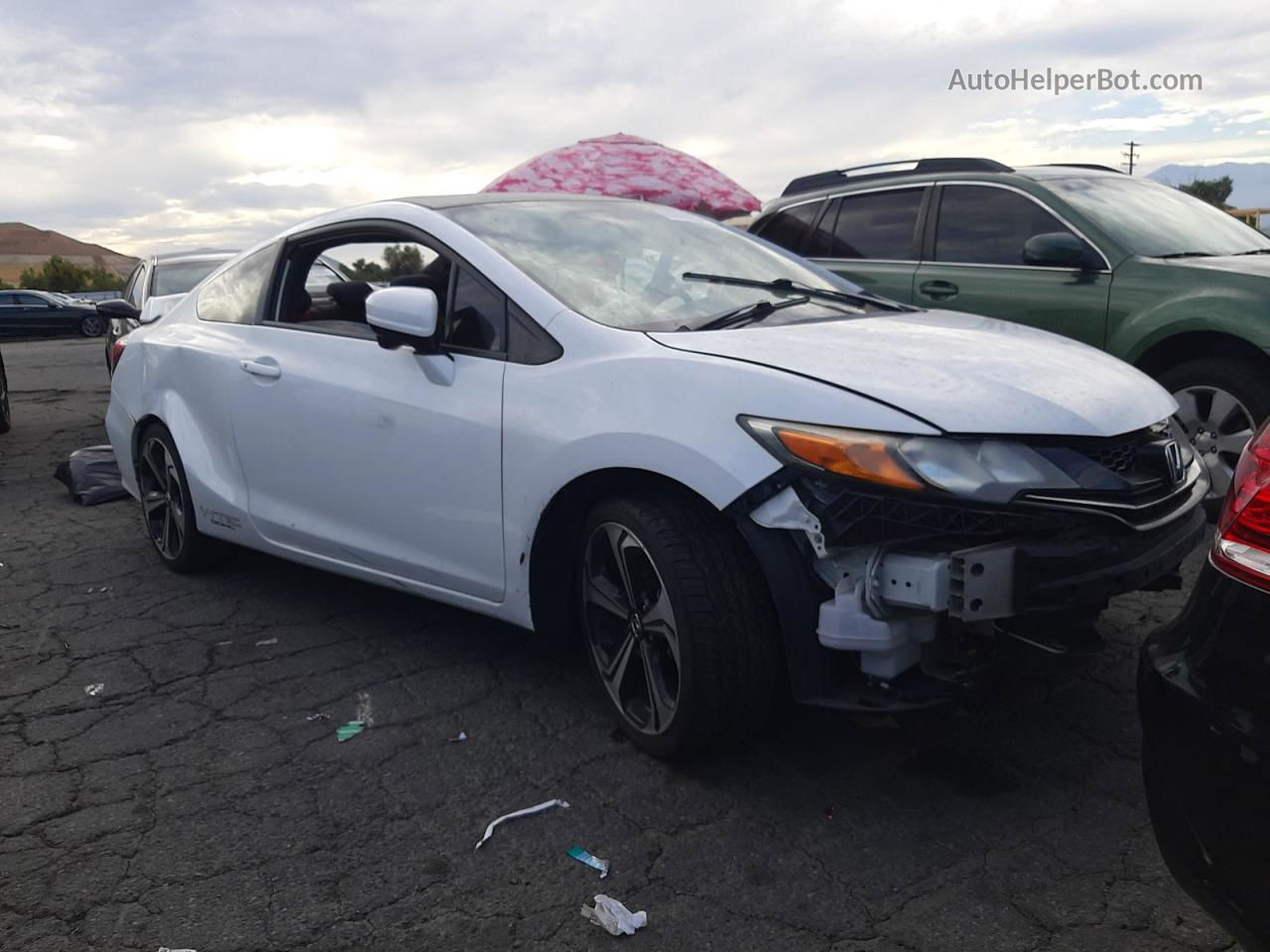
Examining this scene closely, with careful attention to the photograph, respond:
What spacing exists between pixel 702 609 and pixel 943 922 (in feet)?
2.81

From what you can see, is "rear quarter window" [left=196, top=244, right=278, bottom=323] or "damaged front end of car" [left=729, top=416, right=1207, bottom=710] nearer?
"damaged front end of car" [left=729, top=416, right=1207, bottom=710]

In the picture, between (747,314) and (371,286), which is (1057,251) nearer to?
(747,314)

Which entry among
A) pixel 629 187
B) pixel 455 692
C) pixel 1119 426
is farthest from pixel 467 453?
pixel 629 187

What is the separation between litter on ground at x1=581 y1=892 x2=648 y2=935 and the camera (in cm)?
240

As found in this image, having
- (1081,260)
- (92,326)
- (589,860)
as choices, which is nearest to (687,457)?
(589,860)

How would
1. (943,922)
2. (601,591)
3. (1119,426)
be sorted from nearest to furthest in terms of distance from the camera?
1. (943,922)
2. (1119,426)
3. (601,591)

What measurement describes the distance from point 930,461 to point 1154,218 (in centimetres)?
418

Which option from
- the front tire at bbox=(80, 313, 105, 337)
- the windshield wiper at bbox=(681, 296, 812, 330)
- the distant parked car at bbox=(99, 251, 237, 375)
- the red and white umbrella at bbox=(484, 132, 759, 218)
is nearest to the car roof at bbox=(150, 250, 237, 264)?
the distant parked car at bbox=(99, 251, 237, 375)

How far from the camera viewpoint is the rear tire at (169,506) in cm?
488

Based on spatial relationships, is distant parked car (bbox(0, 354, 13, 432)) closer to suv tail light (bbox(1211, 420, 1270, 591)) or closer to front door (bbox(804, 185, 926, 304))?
front door (bbox(804, 185, 926, 304))

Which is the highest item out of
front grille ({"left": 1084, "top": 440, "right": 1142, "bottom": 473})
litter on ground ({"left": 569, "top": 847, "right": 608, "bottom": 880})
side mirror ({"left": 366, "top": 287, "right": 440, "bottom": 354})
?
side mirror ({"left": 366, "top": 287, "right": 440, "bottom": 354})

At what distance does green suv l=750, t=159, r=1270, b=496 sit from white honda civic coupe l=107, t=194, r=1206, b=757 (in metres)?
2.10

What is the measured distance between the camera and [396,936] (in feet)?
7.98

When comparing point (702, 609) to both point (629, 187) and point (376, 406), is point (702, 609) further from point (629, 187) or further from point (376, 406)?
point (629, 187)
